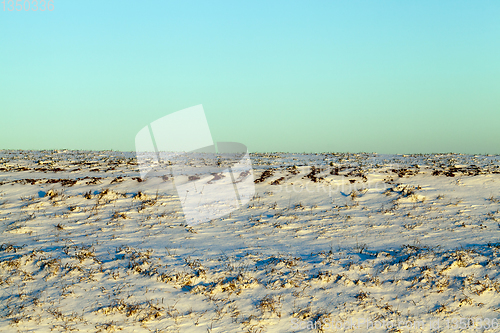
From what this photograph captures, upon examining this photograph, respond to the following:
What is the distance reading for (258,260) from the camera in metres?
8.24

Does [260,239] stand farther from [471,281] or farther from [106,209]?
[106,209]

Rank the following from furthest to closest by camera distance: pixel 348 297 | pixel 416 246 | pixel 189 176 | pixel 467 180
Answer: pixel 189 176
pixel 467 180
pixel 416 246
pixel 348 297

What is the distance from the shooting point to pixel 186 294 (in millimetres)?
6863

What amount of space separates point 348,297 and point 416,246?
3.26m

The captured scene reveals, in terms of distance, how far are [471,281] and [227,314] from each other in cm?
521

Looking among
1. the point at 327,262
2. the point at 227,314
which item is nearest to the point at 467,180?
the point at 327,262

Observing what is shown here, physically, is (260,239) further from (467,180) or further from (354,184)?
(467,180)

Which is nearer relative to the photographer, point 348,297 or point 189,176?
point 348,297

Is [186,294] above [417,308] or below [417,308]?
above

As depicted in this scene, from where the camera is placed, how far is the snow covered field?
625cm

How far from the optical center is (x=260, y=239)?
984 cm

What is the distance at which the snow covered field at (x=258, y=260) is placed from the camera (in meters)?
6.25

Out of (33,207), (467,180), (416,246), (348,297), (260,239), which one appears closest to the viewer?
(348,297)

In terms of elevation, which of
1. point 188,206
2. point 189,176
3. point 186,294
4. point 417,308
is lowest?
point 417,308
